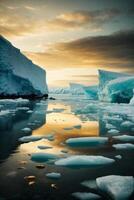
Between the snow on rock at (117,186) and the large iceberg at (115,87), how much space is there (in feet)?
79.9

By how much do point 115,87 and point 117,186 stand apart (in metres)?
25.4

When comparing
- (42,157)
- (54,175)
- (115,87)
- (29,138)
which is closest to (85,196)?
(54,175)

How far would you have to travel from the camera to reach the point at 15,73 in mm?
31594

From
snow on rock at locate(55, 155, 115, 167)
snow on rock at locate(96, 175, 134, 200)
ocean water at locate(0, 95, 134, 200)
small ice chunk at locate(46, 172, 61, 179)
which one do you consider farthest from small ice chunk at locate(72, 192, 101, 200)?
snow on rock at locate(55, 155, 115, 167)

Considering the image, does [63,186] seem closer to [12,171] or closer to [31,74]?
[12,171]

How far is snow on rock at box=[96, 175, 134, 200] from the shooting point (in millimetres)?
3150

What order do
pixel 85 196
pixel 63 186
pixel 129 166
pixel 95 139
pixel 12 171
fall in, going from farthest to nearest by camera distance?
1. pixel 95 139
2. pixel 129 166
3. pixel 12 171
4. pixel 63 186
5. pixel 85 196

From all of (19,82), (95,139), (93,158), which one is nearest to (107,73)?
(19,82)

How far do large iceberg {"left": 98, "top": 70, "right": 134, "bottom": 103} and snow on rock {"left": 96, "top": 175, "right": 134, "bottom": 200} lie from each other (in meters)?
24.3

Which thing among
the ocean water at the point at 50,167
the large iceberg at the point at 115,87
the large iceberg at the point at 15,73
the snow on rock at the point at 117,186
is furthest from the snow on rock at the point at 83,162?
the large iceberg at the point at 15,73

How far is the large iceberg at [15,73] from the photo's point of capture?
96.3 feet

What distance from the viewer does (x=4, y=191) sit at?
3307 millimetres

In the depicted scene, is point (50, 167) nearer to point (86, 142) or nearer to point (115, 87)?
point (86, 142)

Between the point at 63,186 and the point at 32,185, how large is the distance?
1.25 feet
